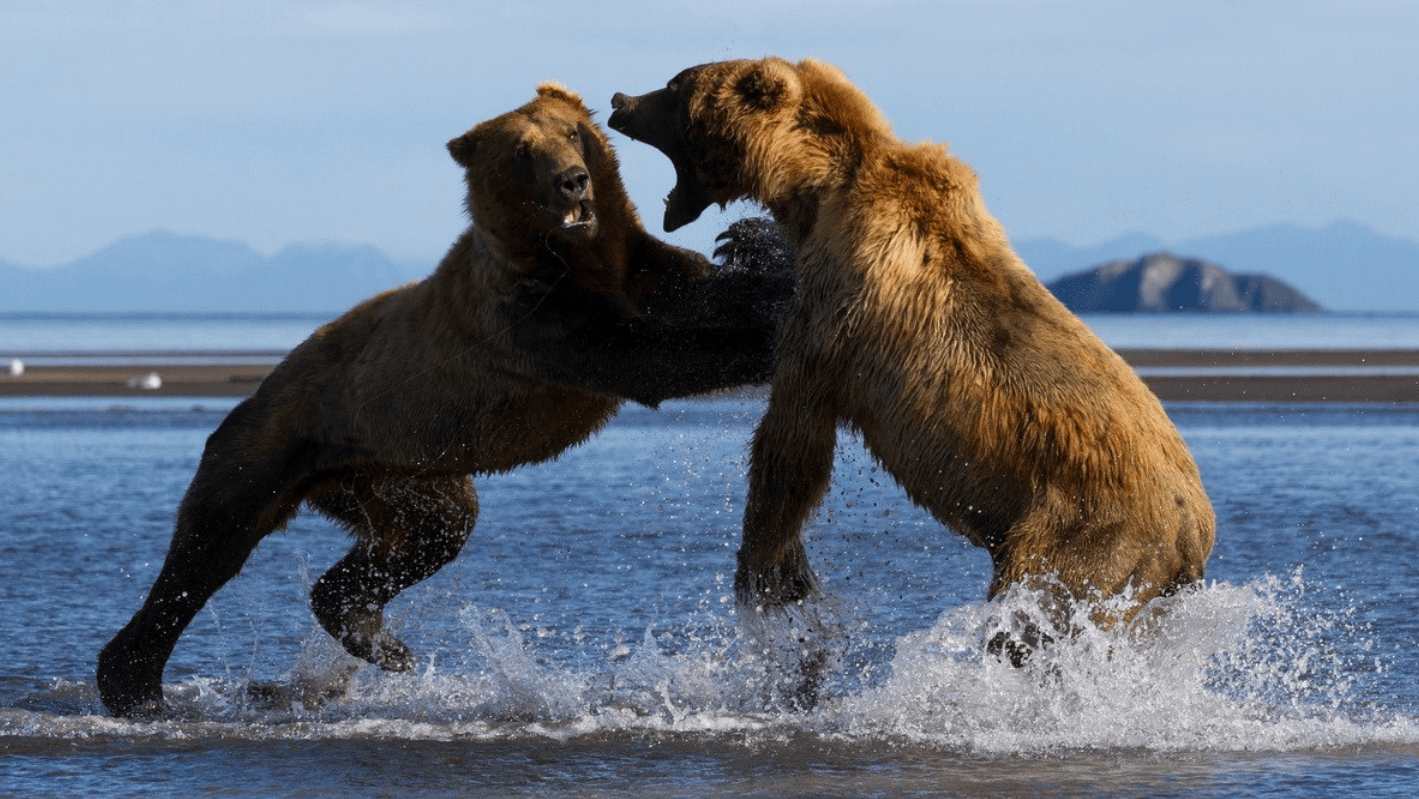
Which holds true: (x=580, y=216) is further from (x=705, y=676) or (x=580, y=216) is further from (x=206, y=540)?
(x=206, y=540)

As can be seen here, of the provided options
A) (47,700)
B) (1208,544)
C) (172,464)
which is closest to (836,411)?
(1208,544)

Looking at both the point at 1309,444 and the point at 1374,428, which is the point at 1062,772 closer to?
the point at 1309,444

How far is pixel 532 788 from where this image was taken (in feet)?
14.4

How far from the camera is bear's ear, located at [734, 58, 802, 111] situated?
16.3 ft

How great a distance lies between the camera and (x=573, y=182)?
5109 millimetres

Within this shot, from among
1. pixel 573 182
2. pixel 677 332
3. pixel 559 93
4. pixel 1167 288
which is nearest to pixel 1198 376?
pixel 559 93

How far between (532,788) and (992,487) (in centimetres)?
140

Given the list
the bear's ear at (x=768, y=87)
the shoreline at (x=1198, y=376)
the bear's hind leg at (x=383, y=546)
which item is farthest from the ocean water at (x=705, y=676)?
the shoreline at (x=1198, y=376)

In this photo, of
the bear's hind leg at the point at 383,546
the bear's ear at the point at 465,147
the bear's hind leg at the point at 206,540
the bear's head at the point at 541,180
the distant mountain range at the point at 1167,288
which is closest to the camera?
the bear's head at the point at 541,180

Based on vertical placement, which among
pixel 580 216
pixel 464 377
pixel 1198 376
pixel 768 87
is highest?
pixel 768 87

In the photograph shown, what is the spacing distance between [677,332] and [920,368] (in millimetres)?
900

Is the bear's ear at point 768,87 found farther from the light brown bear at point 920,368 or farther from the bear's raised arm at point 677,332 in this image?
the bear's raised arm at point 677,332

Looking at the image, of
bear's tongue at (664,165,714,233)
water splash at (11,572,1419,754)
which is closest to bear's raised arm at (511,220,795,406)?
bear's tongue at (664,165,714,233)

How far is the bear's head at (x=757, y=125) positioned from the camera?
4.91 meters
